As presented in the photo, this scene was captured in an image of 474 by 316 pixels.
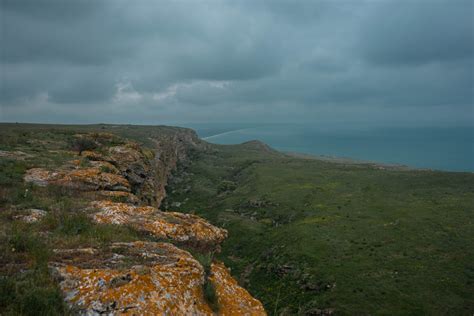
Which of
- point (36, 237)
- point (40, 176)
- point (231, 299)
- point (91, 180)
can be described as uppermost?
point (40, 176)

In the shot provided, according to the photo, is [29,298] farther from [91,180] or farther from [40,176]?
[40,176]

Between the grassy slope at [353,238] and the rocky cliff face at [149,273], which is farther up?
the rocky cliff face at [149,273]

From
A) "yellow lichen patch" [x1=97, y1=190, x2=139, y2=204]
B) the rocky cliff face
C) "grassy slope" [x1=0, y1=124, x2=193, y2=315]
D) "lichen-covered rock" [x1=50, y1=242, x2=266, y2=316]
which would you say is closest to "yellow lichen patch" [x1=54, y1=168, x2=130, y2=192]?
"yellow lichen patch" [x1=97, y1=190, x2=139, y2=204]

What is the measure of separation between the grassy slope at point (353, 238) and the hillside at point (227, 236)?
22 centimetres

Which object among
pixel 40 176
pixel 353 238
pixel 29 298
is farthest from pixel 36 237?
pixel 353 238

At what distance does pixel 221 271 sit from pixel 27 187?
12.4 metres

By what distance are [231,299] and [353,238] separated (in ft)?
136

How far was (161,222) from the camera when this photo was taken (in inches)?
522

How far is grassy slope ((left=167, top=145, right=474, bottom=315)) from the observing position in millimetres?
31906

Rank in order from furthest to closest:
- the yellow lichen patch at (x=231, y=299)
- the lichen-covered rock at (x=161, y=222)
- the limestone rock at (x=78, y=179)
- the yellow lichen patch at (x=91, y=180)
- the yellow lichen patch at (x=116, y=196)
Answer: the yellow lichen patch at (x=91, y=180) < the limestone rock at (x=78, y=179) < the yellow lichen patch at (x=116, y=196) < the lichen-covered rock at (x=161, y=222) < the yellow lichen patch at (x=231, y=299)

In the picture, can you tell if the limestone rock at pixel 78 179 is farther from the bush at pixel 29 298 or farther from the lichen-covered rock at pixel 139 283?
the bush at pixel 29 298

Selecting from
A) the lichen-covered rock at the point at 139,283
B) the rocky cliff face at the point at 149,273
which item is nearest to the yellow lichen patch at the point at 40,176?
the rocky cliff face at the point at 149,273

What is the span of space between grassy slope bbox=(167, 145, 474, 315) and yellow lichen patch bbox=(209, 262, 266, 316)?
41.1 inches

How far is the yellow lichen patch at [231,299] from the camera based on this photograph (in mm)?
9008
